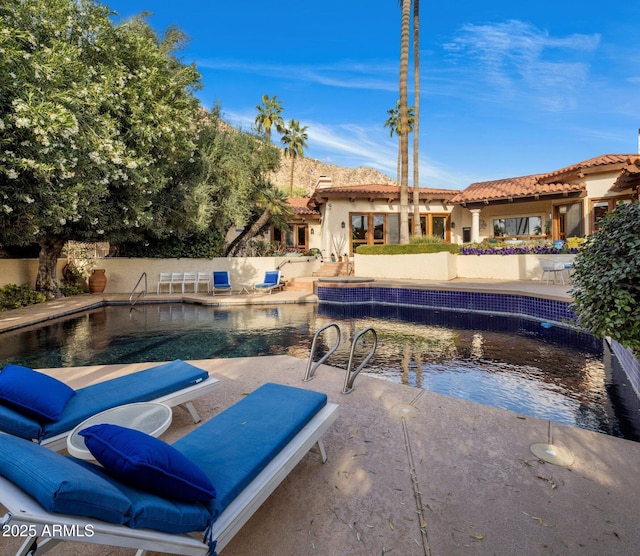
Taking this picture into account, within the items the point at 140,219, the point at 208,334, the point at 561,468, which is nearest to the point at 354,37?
the point at 140,219

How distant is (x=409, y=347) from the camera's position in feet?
23.3

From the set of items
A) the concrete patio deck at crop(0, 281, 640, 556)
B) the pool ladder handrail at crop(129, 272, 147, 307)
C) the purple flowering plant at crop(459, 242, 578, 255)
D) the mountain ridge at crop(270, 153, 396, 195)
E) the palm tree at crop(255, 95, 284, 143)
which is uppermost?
the mountain ridge at crop(270, 153, 396, 195)

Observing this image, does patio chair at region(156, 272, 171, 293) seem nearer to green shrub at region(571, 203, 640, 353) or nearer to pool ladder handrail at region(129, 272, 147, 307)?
pool ladder handrail at region(129, 272, 147, 307)

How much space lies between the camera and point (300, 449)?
2.45 m

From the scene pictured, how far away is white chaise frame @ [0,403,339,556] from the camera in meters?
1.31

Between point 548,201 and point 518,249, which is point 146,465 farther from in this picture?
point 548,201

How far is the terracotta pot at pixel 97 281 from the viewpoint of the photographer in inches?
591

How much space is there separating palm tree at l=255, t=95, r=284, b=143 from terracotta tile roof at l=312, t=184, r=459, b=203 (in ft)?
50.8

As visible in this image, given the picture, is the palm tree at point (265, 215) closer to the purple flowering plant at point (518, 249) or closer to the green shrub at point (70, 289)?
the green shrub at point (70, 289)

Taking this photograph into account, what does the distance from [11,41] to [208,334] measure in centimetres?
695

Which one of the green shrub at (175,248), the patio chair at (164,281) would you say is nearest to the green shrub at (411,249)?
the green shrub at (175,248)

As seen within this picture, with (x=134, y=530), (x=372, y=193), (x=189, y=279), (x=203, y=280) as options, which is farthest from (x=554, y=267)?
(x=189, y=279)

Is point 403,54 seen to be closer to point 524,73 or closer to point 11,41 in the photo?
point 524,73

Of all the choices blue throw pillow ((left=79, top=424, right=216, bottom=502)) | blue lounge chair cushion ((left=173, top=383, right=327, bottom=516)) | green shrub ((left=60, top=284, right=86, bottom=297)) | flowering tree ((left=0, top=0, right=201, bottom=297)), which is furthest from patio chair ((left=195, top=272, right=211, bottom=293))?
blue throw pillow ((left=79, top=424, right=216, bottom=502))
